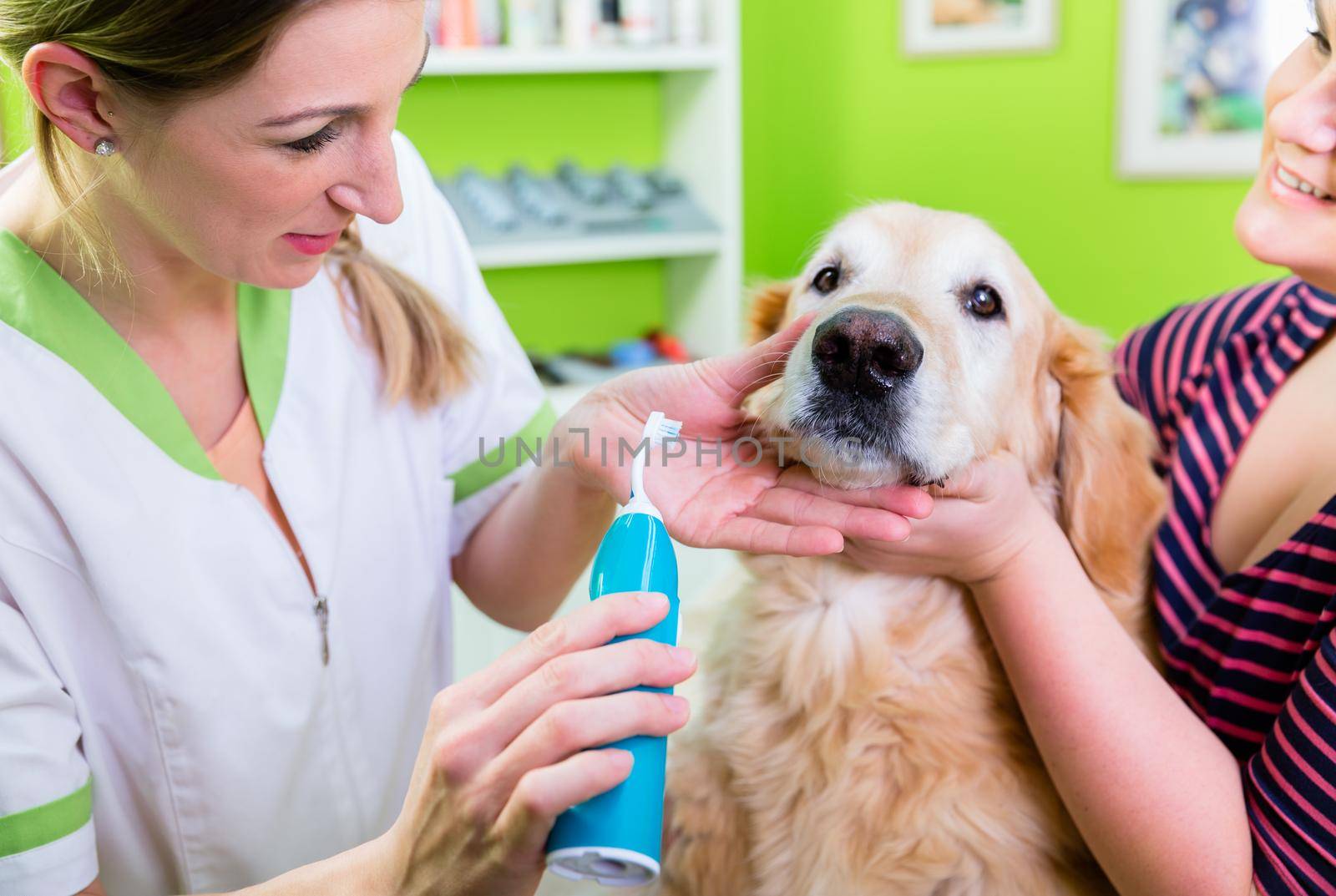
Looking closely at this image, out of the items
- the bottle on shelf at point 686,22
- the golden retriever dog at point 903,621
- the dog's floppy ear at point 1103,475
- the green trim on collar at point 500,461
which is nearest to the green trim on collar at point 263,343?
the green trim on collar at point 500,461

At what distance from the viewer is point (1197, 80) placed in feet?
8.16

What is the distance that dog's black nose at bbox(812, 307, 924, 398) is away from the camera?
2.89 feet

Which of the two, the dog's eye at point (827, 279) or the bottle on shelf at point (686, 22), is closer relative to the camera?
the dog's eye at point (827, 279)

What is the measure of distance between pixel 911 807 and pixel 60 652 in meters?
0.75

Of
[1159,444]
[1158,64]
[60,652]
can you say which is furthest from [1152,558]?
[1158,64]

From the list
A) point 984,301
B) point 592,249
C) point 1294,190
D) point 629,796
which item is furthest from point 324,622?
point 592,249

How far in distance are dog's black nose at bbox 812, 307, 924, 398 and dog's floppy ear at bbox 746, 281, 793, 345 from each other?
394 millimetres

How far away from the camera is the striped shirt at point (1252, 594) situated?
2.57 feet

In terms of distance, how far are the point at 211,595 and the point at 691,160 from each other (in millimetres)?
2199

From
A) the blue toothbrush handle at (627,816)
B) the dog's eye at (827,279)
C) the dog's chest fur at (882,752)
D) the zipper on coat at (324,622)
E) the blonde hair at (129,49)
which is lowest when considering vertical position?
the dog's chest fur at (882,752)

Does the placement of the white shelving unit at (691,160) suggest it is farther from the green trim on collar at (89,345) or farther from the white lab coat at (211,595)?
the green trim on collar at (89,345)

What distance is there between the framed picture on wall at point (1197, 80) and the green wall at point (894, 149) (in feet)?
0.20

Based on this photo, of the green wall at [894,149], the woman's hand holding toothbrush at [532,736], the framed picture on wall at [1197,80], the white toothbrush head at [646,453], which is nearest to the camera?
the woman's hand holding toothbrush at [532,736]

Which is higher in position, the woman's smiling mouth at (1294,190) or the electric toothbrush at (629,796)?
the woman's smiling mouth at (1294,190)
